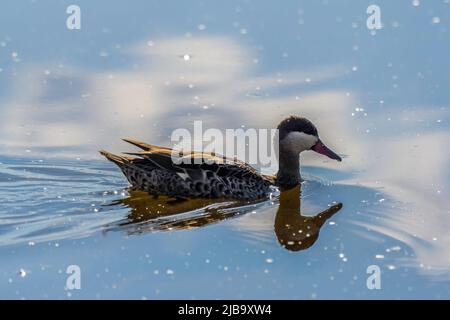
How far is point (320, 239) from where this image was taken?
35.7 ft

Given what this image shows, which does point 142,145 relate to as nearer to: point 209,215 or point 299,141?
point 209,215

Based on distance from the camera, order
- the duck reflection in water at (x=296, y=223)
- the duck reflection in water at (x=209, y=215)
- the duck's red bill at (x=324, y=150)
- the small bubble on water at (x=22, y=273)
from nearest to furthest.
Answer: the small bubble on water at (x=22, y=273) → the duck reflection in water at (x=296, y=223) → the duck reflection in water at (x=209, y=215) → the duck's red bill at (x=324, y=150)

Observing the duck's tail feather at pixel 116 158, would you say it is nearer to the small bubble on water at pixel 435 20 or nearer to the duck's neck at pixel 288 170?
the duck's neck at pixel 288 170

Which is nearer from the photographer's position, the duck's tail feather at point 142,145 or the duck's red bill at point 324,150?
the duck's tail feather at point 142,145

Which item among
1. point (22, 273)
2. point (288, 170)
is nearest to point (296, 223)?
point (288, 170)

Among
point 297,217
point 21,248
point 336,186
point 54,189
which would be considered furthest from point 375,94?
point 21,248

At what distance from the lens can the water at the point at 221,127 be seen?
9898mm

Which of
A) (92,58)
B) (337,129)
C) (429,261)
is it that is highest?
(92,58)

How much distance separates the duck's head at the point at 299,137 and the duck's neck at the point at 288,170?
52mm

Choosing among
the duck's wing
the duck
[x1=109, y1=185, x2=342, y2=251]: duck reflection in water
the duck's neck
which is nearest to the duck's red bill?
the duck's neck

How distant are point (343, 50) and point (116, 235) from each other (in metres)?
6.11

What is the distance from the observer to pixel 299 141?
1325 cm

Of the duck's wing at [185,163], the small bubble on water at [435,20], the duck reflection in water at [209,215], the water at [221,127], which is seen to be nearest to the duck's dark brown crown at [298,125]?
the water at [221,127]

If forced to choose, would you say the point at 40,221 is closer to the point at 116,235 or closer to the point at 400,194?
the point at 116,235
